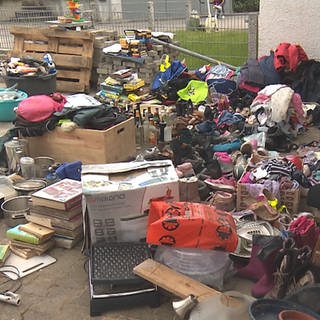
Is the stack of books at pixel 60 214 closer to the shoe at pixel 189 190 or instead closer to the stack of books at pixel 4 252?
the stack of books at pixel 4 252

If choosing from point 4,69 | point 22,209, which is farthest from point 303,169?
point 4,69

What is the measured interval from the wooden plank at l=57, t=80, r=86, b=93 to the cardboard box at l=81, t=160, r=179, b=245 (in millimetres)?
4967

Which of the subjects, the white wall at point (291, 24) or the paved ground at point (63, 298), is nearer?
the paved ground at point (63, 298)

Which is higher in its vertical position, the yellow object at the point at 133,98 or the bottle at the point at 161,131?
the yellow object at the point at 133,98

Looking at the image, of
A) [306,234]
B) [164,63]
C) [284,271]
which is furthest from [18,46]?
[284,271]

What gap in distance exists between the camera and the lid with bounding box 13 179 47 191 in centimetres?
402

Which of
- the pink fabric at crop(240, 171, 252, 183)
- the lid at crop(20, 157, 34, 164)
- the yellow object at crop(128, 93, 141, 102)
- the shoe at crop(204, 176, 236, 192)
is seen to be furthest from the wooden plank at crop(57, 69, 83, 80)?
the pink fabric at crop(240, 171, 252, 183)

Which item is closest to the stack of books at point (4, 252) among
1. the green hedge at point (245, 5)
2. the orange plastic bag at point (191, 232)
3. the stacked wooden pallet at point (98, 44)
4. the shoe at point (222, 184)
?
the orange plastic bag at point (191, 232)

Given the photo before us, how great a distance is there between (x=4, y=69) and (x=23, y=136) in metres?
2.55

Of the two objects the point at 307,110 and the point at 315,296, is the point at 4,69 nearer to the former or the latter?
the point at 307,110

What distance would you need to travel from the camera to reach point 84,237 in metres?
3.38

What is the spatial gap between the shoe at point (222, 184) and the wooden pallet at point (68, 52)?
4.58 metres

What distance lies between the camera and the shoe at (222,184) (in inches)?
154

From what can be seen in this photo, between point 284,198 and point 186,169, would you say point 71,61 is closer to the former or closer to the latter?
point 186,169
